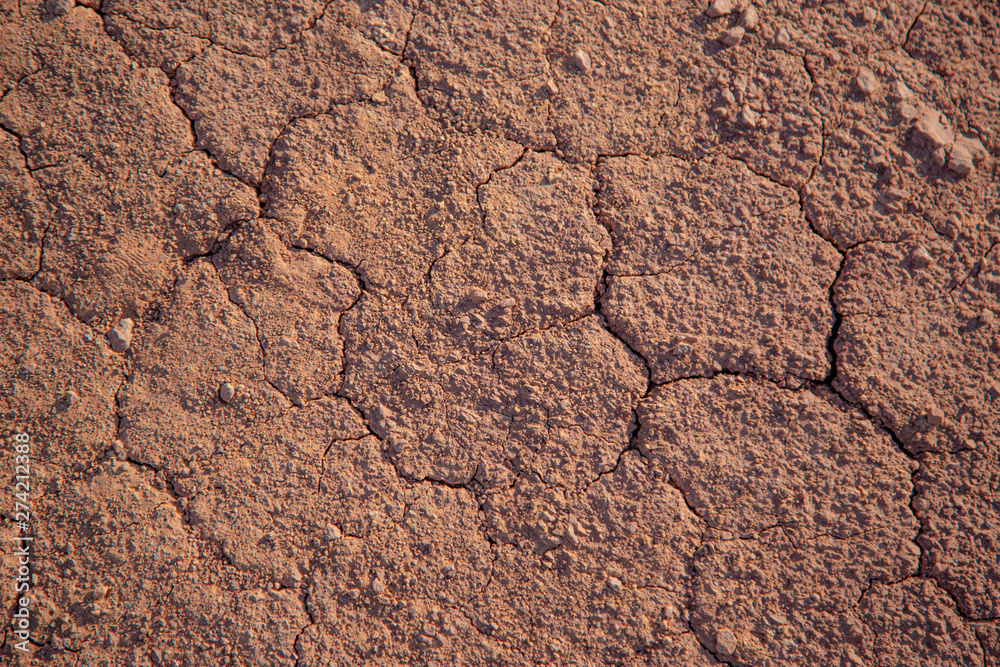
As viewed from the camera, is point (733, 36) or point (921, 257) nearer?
point (921, 257)

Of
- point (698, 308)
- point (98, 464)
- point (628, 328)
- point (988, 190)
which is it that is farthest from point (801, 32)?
point (98, 464)

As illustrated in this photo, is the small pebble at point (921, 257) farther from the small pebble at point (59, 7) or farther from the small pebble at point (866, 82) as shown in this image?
the small pebble at point (59, 7)

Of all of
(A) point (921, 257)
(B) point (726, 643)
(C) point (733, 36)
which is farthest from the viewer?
(C) point (733, 36)

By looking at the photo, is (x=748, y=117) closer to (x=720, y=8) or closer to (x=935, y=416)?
(x=720, y=8)

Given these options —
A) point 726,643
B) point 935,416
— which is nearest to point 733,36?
point 935,416

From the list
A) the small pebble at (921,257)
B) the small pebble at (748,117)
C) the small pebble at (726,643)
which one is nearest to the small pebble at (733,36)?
the small pebble at (748,117)

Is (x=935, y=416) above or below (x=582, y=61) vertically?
below
